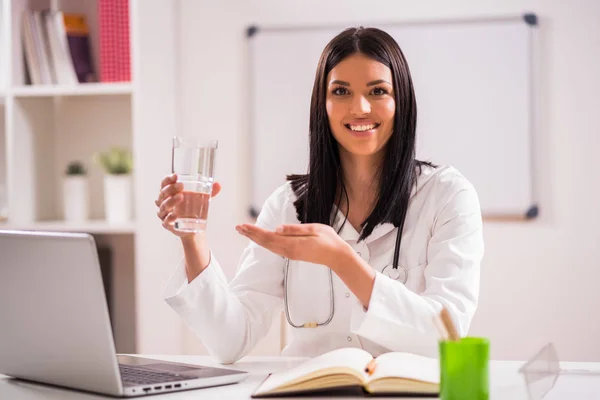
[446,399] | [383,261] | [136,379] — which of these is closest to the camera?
[446,399]

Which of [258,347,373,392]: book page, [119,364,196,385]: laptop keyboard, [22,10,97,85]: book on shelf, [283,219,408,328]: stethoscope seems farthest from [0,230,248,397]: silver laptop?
[22,10,97,85]: book on shelf

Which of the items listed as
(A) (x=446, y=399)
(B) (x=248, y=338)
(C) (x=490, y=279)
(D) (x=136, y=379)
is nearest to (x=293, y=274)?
(B) (x=248, y=338)

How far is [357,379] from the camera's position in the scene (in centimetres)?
123

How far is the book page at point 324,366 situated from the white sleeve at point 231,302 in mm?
303

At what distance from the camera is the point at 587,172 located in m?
2.97

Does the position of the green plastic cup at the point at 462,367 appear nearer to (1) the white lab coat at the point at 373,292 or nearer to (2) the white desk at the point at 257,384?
(2) the white desk at the point at 257,384

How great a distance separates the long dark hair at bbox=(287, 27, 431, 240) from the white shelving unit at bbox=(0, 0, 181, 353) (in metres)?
1.19

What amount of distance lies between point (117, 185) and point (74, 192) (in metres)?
0.20

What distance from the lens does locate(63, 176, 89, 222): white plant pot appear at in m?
3.10

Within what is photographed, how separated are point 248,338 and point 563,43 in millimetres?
1926

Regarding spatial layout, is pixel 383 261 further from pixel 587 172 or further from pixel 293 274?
pixel 587 172

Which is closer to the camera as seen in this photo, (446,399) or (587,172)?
(446,399)

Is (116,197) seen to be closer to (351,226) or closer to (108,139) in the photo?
(108,139)

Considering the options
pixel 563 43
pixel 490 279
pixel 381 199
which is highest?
pixel 563 43
